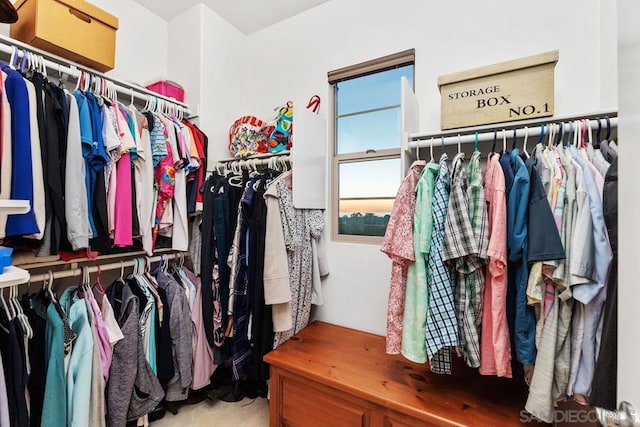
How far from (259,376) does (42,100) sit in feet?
5.53

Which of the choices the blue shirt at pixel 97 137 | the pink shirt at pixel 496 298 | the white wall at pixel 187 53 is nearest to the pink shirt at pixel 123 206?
the blue shirt at pixel 97 137

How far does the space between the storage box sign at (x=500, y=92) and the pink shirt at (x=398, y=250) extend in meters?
0.39

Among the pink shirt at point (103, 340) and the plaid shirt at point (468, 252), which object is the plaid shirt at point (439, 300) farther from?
the pink shirt at point (103, 340)

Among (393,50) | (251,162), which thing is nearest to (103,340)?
(251,162)

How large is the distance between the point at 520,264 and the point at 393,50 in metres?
1.46

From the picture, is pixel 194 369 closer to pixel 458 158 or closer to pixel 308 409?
pixel 308 409

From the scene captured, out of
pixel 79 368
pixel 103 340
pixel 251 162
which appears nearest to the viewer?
pixel 79 368

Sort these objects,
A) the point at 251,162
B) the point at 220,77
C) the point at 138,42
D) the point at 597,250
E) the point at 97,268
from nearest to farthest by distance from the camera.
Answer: the point at 597,250 < the point at 97,268 < the point at 251,162 < the point at 138,42 < the point at 220,77

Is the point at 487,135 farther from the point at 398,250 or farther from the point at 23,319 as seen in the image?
the point at 23,319

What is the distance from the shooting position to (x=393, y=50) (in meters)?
1.78

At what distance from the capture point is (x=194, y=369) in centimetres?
174

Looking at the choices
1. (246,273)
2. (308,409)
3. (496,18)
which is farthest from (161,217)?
(496,18)

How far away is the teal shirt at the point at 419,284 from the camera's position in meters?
1.08

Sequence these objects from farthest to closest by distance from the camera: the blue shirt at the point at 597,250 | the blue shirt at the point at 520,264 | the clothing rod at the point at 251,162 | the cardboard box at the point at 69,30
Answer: the clothing rod at the point at 251,162 < the cardboard box at the point at 69,30 < the blue shirt at the point at 520,264 < the blue shirt at the point at 597,250
